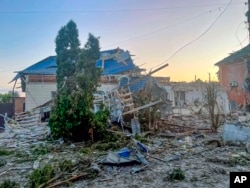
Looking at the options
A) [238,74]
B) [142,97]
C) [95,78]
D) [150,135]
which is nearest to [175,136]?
[150,135]

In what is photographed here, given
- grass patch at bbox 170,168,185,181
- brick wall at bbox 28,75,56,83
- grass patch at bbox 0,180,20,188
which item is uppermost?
brick wall at bbox 28,75,56,83

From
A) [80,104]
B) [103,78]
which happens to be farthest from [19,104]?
[80,104]

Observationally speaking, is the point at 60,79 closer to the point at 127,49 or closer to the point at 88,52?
the point at 88,52

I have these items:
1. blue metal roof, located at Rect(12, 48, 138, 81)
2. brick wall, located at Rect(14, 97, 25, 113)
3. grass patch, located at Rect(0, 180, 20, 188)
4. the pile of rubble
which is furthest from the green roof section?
grass patch, located at Rect(0, 180, 20, 188)

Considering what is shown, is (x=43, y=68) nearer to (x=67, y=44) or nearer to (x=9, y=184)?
(x=67, y=44)

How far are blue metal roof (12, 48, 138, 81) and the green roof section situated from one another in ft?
31.9

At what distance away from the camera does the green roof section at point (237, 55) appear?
23.1 meters

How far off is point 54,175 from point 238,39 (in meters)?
13.6

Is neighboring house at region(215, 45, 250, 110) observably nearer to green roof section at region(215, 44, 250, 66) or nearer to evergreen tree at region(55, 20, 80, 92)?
green roof section at region(215, 44, 250, 66)

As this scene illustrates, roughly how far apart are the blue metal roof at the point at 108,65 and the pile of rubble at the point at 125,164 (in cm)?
1199

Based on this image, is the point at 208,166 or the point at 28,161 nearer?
the point at 208,166

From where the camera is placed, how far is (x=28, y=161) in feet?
25.0

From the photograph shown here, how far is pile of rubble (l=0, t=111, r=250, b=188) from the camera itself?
5.50 meters

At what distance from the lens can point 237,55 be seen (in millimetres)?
24984
